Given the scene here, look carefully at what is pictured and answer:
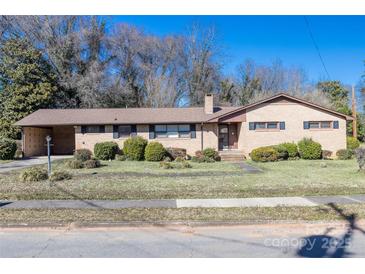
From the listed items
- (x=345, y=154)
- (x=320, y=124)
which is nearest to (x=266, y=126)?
(x=320, y=124)

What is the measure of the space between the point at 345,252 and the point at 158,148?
53.5ft

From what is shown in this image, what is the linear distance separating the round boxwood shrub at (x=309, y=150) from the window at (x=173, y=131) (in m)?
8.32

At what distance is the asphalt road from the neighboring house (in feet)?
53.3

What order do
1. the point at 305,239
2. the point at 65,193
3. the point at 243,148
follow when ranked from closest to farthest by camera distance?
the point at 305,239, the point at 65,193, the point at 243,148

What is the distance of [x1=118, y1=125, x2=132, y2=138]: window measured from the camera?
74.8 feet

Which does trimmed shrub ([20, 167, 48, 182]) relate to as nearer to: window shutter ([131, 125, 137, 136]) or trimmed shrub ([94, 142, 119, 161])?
trimmed shrub ([94, 142, 119, 161])

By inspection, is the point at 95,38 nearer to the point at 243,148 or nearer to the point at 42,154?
the point at 42,154

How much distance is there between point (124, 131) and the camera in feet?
75.2

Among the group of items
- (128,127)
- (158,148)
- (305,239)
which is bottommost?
(305,239)

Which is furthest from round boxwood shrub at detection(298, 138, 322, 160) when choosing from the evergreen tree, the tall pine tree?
the evergreen tree

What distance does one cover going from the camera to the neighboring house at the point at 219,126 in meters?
22.0

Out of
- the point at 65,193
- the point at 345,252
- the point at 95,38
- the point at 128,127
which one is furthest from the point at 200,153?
the point at 95,38

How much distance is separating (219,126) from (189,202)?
16298 mm

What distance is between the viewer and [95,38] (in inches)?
1496
